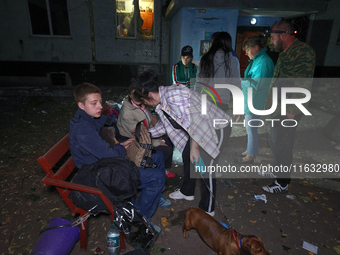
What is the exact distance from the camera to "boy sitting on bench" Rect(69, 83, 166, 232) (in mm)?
2443

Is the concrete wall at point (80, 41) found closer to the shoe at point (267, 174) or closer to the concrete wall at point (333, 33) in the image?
the concrete wall at point (333, 33)

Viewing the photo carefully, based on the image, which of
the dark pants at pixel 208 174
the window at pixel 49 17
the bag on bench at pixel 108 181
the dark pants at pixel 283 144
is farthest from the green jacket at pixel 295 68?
the window at pixel 49 17

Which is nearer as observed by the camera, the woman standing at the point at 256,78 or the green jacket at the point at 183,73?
the woman standing at the point at 256,78

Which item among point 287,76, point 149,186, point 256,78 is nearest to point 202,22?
point 256,78

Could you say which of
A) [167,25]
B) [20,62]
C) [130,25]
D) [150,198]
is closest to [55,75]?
[20,62]

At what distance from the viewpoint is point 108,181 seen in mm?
2227

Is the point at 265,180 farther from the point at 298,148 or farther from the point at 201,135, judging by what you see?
the point at 201,135

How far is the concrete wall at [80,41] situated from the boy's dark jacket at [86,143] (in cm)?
930

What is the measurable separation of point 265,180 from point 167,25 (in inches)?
363

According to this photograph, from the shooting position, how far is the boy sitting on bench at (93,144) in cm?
244

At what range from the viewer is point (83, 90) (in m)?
2.67

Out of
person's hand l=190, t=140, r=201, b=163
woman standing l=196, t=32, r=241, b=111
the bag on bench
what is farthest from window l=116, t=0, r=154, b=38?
the bag on bench

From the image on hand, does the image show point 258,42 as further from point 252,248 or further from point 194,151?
point 252,248

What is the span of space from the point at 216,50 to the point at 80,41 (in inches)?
363
